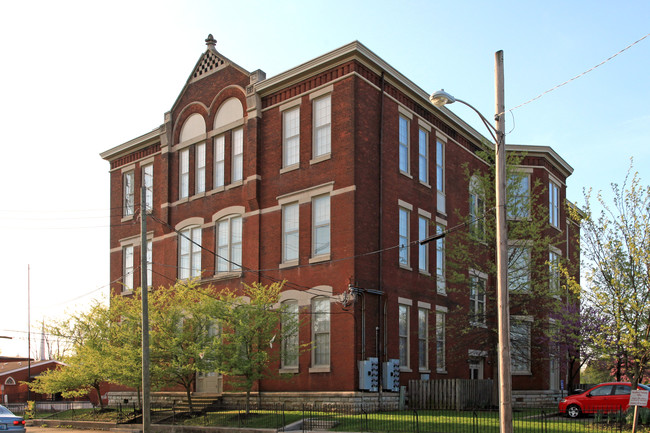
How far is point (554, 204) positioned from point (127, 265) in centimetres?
2598

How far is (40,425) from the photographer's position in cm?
3650

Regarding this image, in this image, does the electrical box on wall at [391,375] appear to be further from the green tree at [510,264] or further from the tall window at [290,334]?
the green tree at [510,264]

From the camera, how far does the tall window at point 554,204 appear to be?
42.5 m

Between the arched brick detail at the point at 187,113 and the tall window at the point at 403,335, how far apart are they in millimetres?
13796

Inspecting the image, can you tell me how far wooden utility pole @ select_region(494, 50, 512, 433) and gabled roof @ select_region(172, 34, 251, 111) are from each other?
21.3m

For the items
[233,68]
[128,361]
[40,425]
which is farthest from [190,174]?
[40,425]

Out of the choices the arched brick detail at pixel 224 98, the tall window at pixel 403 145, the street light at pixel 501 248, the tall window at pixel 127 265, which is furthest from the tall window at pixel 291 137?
the street light at pixel 501 248

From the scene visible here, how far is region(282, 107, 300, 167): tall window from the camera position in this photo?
31.8 m

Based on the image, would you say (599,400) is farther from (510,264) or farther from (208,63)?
(208,63)

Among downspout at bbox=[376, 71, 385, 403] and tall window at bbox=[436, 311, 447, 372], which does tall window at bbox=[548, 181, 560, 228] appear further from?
downspout at bbox=[376, 71, 385, 403]

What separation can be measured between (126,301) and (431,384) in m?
15.3

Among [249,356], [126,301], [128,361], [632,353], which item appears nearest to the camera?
[632,353]

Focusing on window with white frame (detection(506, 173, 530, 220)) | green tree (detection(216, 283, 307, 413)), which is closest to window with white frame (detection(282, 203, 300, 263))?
green tree (detection(216, 283, 307, 413))

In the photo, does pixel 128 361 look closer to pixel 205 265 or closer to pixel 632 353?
pixel 205 265
